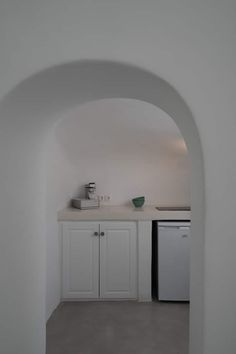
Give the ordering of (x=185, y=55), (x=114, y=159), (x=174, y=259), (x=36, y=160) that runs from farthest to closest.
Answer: (x=114, y=159) → (x=174, y=259) → (x=36, y=160) → (x=185, y=55)

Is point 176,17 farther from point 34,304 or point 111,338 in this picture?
point 111,338

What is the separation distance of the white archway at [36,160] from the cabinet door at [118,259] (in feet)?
5.13

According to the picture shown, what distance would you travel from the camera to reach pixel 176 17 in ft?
3.56

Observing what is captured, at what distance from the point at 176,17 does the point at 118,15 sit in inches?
8.6

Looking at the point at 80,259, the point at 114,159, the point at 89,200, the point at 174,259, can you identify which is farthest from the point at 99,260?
the point at 114,159

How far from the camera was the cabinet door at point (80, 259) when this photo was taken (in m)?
3.28

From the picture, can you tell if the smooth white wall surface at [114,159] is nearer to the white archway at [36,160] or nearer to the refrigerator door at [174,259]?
the refrigerator door at [174,259]

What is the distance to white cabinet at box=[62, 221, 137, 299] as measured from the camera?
3.29 metres

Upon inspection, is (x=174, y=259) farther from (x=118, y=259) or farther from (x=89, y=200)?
(x=89, y=200)

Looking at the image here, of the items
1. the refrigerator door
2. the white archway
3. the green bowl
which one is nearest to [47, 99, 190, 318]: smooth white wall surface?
the green bowl

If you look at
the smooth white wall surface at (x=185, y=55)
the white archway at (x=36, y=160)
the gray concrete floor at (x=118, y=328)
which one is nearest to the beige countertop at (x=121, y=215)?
the gray concrete floor at (x=118, y=328)

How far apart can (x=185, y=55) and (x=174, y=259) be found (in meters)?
2.63

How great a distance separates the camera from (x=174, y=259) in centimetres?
327

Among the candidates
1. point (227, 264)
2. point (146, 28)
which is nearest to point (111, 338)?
point (227, 264)
